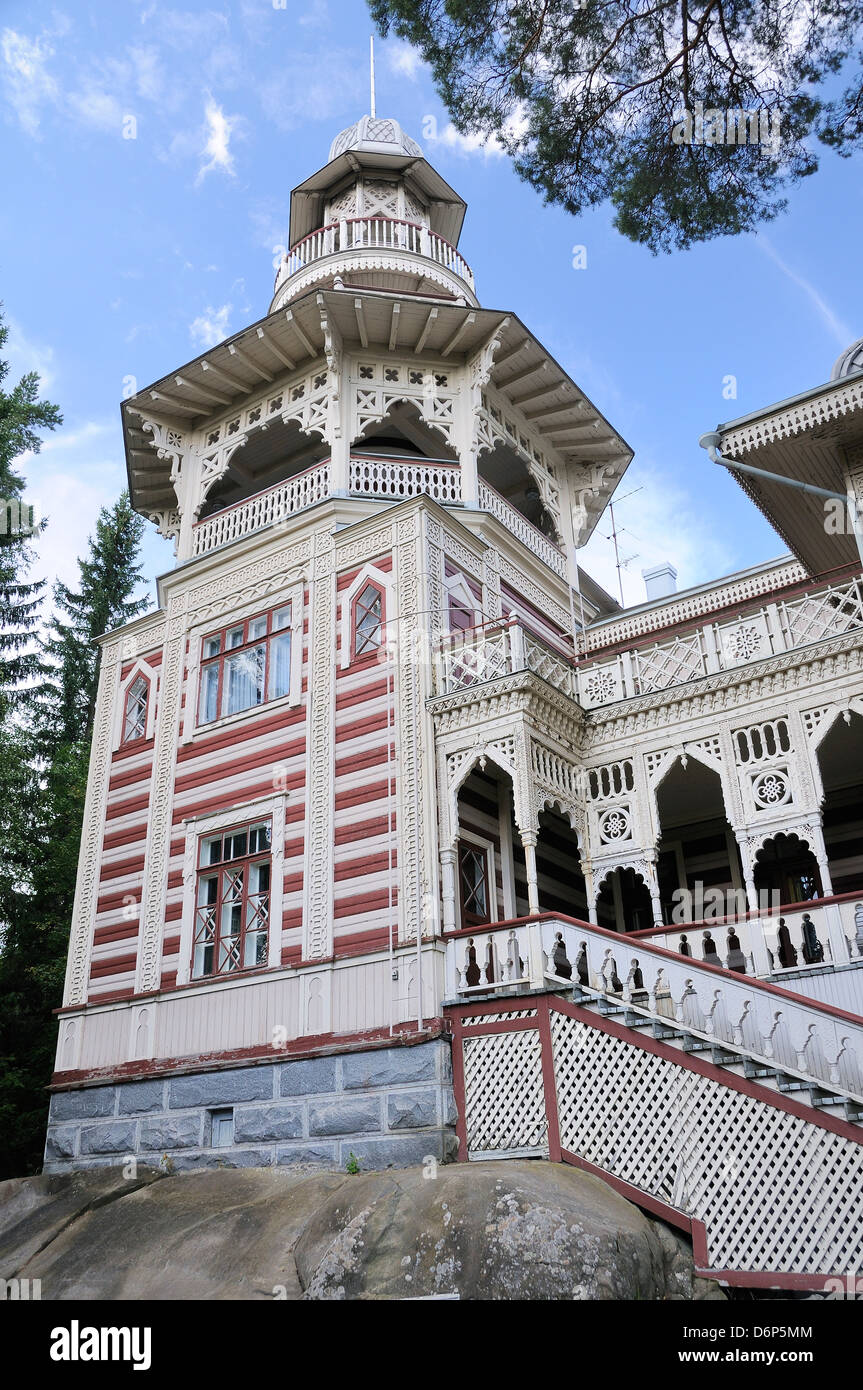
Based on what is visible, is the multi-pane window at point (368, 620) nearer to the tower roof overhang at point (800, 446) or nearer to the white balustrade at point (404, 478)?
the white balustrade at point (404, 478)

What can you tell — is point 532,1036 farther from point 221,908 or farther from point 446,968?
point 221,908

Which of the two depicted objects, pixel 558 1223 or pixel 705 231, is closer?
pixel 558 1223

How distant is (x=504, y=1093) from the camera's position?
12109 millimetres

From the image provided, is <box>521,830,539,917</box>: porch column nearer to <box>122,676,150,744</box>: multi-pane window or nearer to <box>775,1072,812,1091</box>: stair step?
<box>775,1072,812,1091</box>: stair step

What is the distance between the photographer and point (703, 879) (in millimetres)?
17453

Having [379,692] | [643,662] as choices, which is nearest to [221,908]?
[379,692]

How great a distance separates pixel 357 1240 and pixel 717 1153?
3.48 meters

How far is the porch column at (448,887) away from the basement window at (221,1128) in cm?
414

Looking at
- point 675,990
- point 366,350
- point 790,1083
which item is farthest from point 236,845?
point 790,1083

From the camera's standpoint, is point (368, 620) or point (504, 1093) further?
point (368, 620)

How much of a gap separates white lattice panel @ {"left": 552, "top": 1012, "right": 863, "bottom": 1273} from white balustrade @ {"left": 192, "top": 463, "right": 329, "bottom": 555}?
10076 mm

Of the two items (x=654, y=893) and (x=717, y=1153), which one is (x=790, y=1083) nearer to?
(x=717, y=1153)

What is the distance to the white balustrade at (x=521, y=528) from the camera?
18.5 m
